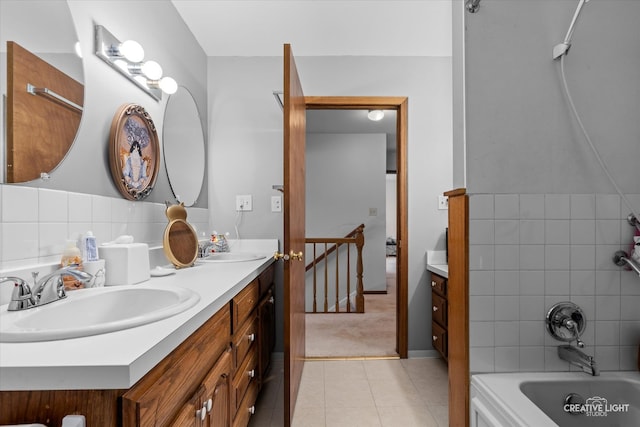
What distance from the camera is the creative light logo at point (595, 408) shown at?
115cm

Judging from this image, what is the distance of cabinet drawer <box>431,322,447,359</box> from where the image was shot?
7.50ft

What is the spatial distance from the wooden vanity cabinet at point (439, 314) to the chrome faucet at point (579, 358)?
1.00m

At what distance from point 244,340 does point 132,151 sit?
1022 millimetres

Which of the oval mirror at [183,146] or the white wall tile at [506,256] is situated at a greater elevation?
the oval mirror at [183,146]

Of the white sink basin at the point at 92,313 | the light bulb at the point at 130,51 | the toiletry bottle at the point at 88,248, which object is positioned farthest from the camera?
the light bulb at the point at 130,51

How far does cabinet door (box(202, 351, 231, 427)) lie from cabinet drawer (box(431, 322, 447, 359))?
156cm

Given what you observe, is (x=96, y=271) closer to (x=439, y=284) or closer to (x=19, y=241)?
(x=19, y=241)

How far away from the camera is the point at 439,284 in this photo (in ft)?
7.79

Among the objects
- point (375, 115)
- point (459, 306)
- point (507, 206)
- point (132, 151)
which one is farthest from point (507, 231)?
point (375, 115)

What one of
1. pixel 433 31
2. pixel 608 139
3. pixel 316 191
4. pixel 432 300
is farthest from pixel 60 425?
pixel 316 191

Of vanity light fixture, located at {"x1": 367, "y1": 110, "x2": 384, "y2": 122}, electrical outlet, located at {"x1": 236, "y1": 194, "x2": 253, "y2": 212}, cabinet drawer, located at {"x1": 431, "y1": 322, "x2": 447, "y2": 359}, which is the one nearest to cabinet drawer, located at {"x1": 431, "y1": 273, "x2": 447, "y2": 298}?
cabinet drawer, located at {"x1": 431, "y1": 322, "x2": 447, "y2": 359}

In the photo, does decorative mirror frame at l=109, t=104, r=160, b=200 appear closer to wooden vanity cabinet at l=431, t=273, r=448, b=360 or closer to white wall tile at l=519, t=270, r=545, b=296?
white wall tile at l=519, t=270, r=545, b=296

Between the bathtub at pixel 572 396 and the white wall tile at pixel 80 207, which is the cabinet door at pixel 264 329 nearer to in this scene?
the white wall tile at pixel 80 207

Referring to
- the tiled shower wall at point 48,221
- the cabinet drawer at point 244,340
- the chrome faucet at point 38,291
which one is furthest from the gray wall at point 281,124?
the chrome faucet at point 38,291
